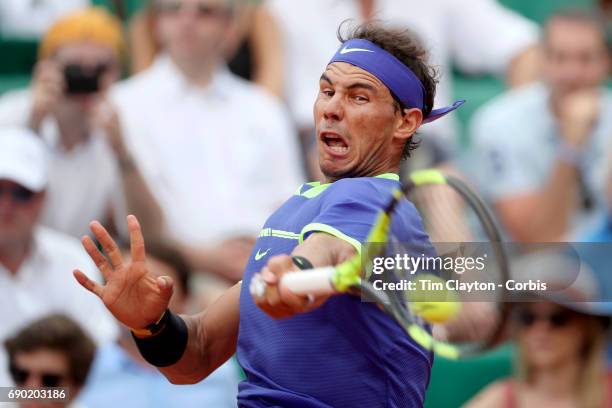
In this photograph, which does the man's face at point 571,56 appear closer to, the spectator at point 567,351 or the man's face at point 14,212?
the spectator at point 567,351

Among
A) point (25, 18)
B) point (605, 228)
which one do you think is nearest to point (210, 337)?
point (605, 228)

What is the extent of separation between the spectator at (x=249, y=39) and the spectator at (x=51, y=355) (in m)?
1.98

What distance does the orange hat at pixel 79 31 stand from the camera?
5527 millimetres

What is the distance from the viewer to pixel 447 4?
641cm

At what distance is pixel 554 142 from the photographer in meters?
5.83

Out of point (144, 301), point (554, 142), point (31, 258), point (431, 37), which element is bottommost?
point (31, 258)

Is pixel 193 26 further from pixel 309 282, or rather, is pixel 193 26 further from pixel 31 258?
pixel 309 282

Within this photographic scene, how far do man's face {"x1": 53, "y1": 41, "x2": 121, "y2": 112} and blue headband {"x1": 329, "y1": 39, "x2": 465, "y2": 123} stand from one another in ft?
9.12

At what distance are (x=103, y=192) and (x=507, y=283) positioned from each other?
3.12m

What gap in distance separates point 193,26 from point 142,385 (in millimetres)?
1761

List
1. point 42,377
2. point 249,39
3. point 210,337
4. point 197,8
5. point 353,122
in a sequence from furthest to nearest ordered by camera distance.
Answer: point 249,39
point 197,8
point 42,377
point 210,337
point 353,122

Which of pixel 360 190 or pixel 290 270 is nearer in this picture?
pixel 290 270

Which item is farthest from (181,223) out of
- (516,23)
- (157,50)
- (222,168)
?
(516,23)

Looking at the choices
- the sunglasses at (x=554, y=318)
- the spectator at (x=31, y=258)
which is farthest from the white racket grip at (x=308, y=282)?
the spectator at (x=31, y=258)
